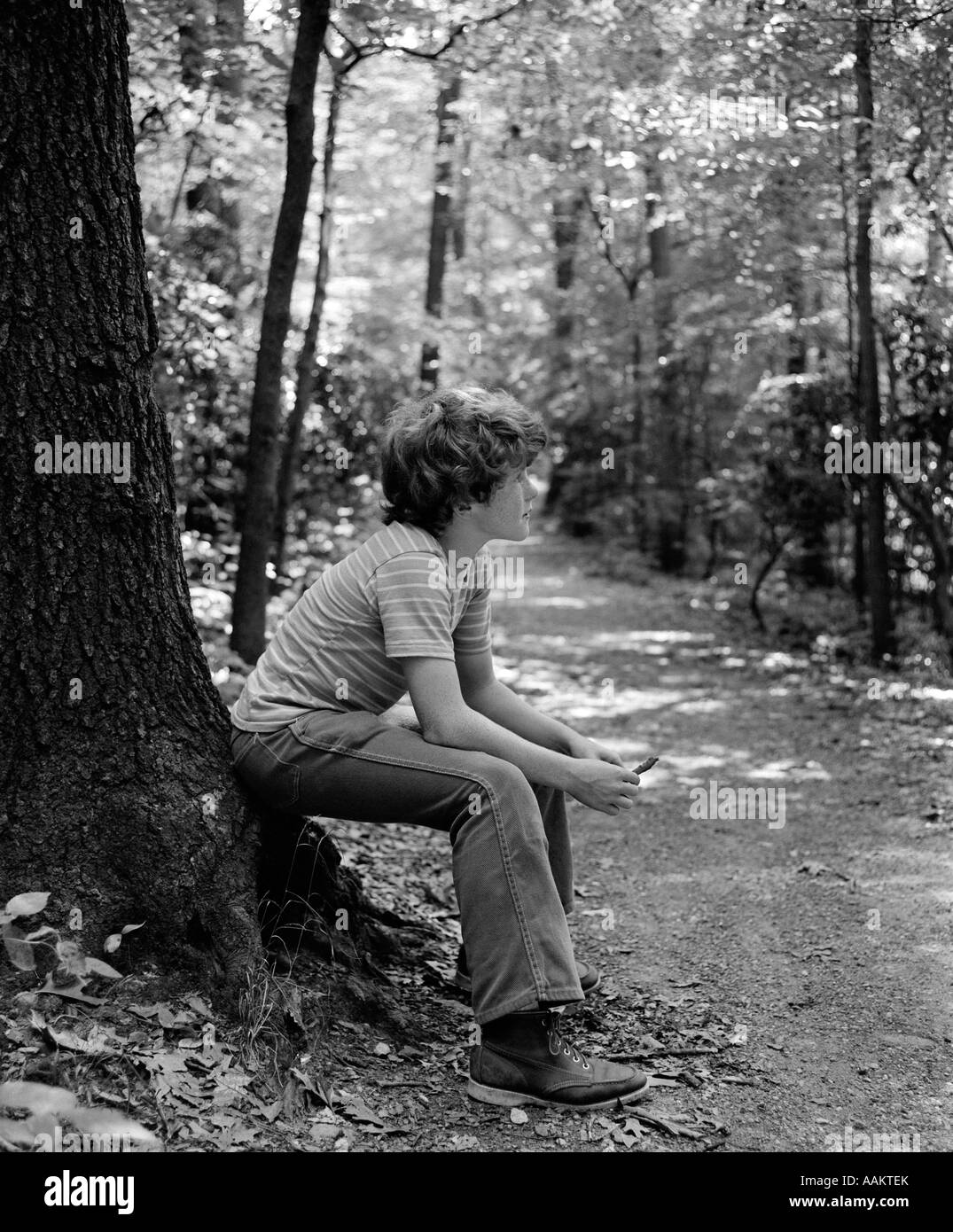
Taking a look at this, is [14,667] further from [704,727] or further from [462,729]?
[704,727]

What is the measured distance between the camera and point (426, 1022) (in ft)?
10.9

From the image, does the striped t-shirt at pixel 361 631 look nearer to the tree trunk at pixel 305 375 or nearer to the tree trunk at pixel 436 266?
the tree trunk at pixel 305 375

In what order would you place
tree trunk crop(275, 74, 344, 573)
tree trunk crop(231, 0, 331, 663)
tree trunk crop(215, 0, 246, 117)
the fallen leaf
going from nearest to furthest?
the fallen leaf, tree trunk crop(231, 0, 331, 663), tree trunk crop(215, 0, 246, 117), tree trunk crop(275, 74, 344, 573)

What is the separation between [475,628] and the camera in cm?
347

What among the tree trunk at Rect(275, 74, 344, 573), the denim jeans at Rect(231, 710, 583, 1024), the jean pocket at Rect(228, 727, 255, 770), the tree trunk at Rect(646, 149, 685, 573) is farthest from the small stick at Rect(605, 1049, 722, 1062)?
the tree trunk at Rect(646, 149, 685, 573)

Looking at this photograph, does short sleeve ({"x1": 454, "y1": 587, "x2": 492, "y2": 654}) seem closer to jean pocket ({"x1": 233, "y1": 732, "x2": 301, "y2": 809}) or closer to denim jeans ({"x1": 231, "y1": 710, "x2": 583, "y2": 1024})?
denim jeans ({"x1": 231, "y1": 710, "x2": 583, "y2": 1024})

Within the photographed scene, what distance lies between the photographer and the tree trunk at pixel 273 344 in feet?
20.4

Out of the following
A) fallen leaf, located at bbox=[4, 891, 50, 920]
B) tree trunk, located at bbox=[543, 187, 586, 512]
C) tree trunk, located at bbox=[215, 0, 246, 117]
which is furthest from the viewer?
tree trunk, located at bbox=[543, 187, 586, 512]

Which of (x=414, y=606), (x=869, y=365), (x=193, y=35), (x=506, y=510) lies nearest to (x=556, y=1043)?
(x=414, y=606)

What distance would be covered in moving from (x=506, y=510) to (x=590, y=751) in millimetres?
722

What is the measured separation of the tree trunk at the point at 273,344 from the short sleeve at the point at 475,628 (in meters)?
3.37

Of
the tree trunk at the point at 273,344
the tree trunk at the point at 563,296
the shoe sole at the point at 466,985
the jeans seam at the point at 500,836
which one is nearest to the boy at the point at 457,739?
the jeans seam at the point at 500,836

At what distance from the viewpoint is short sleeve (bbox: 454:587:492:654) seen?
343cm

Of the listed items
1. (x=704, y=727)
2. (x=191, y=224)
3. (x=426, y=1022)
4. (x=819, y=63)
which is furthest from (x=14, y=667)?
(x=191, y=224)
